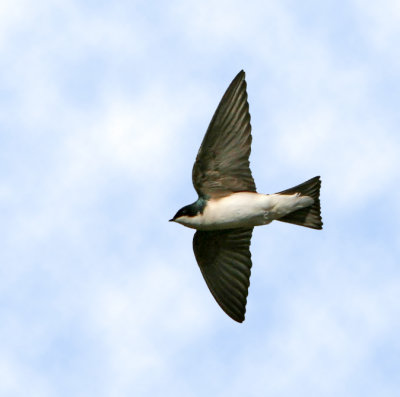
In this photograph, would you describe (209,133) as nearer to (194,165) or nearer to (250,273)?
(194,165)

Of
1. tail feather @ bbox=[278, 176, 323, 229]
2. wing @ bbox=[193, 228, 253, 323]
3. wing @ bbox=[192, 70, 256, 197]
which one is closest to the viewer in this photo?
wing @ bbox=[192, 70, 256, 197]

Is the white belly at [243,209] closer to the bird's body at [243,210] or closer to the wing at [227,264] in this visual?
the bird's body at [243,210]

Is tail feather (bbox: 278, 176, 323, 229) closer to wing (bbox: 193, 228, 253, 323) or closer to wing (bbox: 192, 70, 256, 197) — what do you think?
wing (bbox: 192, 70, 256, 197)

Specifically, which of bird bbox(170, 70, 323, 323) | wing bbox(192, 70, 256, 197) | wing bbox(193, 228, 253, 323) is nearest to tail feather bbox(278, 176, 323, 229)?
bird bbox(170, 70, 323, 323)

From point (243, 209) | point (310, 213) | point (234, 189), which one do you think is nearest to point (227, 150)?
→ point (234, 189)

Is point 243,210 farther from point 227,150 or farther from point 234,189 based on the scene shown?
point 227,150

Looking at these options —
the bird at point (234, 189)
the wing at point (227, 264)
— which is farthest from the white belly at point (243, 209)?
the wing at point (227, 264)

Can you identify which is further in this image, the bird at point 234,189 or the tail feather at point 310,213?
the tail feather at point 310,213
